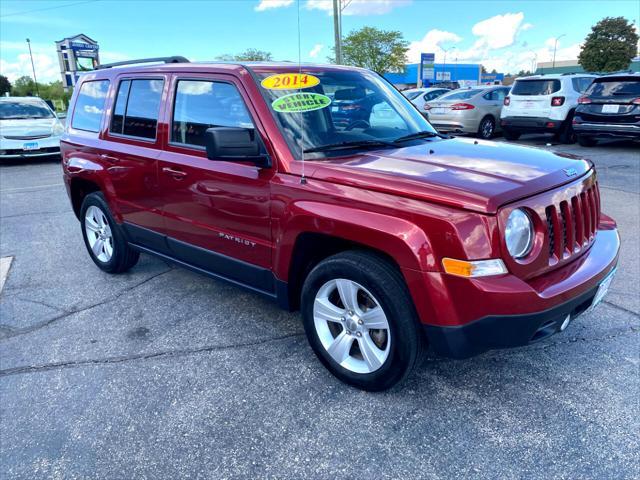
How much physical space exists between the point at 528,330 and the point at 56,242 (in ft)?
18.3

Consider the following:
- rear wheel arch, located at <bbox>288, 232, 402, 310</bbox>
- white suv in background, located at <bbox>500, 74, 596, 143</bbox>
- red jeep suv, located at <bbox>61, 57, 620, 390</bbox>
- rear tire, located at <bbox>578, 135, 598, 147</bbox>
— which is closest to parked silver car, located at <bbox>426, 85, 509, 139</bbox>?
white suv in background, located at <bbox>500, 74, 596, 143</bbox>

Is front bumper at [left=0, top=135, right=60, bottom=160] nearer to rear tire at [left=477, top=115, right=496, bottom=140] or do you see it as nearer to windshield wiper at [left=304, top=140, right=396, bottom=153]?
rear tire at [left=477, top=115, right=496, bottom=140]

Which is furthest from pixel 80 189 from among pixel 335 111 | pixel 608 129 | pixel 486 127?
pixel 486 127

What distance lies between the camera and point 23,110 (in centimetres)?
1298

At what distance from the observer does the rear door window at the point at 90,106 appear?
4461 millimetres

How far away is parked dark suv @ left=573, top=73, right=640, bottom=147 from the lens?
10367 mm

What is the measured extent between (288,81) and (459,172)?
1.29 metres

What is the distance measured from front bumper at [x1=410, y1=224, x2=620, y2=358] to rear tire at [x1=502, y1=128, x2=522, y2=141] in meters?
12.2

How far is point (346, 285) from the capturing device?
8.89 feet

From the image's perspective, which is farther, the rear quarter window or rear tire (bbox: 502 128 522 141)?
rear tire (bbox: 502 128 522 141)

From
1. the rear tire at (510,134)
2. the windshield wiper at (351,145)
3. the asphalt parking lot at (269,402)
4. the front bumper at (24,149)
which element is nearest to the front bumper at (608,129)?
the rear tire at (510,134)

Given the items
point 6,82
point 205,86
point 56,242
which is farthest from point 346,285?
point 6,82

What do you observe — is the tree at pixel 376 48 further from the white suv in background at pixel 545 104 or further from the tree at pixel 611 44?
the white suv in background at pixel 545 104

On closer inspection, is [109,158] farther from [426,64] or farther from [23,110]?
[426,64]
